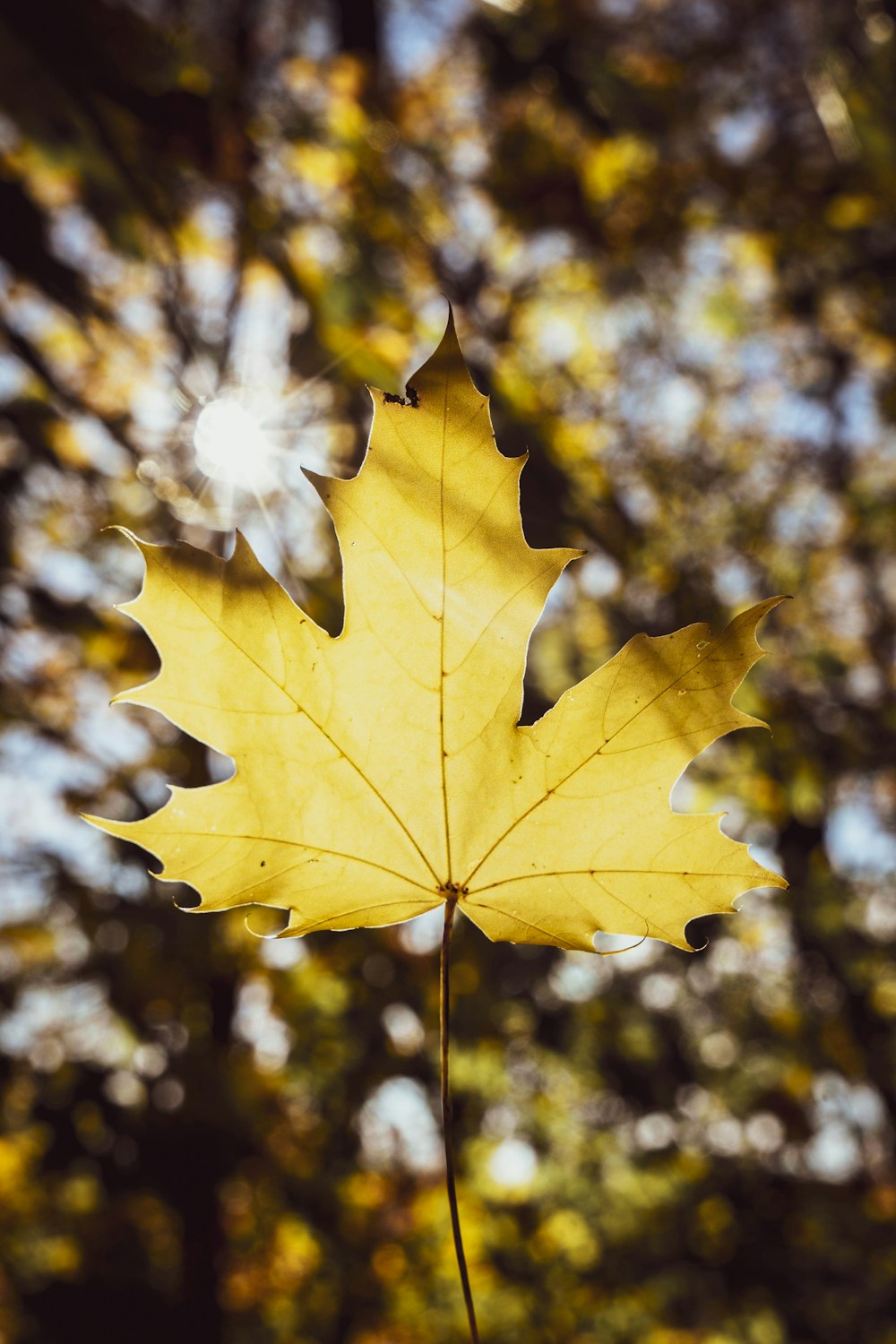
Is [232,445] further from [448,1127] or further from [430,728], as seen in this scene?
[448,1127]

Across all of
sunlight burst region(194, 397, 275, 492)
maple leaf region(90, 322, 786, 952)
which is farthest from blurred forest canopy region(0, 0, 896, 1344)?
maple leaf region(90, 322, 786, 952)

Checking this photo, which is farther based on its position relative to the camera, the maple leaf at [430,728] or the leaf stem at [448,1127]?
the maple leaf at [430,728]

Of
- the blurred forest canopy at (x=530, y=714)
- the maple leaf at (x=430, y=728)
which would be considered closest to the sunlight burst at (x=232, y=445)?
the blurred forest canopy at (x=530, y=714)

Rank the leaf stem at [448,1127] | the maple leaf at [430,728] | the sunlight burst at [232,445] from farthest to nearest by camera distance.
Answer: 1. the sunlight burst at [232,445]
2. the maple leaf at [430,728]
3. the leaf stem at [448,1127]

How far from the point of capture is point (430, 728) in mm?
919

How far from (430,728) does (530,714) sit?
2.96m

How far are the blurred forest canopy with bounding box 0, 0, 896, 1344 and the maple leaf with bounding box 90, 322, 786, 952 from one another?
86.3 inches

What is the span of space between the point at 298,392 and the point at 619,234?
10.7 feet

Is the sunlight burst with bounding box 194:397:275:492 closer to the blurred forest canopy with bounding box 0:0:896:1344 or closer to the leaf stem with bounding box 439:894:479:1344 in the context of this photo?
the blurred forest canopy with bounding box 0:0:896:1344

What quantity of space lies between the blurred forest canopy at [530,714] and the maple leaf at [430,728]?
2.19m

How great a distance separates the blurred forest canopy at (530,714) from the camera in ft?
12.6

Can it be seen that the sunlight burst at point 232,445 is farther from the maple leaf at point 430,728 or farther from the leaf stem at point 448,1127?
the leaf stem at point 448,1127

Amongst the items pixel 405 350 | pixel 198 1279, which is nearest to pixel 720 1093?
pixel 198 1279

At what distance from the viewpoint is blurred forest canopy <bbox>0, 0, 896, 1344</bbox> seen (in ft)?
12.6
